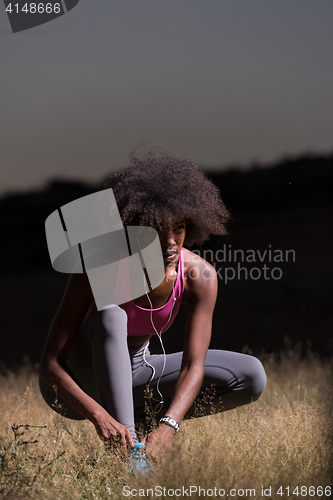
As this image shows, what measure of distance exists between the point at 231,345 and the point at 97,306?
2402mm

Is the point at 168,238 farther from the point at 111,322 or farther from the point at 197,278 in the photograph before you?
the point at 111,322

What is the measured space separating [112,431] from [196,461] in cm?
34

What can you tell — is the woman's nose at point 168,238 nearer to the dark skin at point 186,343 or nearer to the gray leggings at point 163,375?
the dark skin at point 186,343

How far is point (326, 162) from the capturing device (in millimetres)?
3254

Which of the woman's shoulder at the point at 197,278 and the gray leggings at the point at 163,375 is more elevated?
the woman's shoulder at the point at 197,278

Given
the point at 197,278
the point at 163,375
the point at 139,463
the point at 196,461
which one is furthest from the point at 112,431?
the point at 197,278

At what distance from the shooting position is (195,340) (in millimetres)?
2141

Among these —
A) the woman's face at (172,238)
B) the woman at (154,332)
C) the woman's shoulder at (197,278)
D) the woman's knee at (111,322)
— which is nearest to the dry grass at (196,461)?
the woman at (154,332)

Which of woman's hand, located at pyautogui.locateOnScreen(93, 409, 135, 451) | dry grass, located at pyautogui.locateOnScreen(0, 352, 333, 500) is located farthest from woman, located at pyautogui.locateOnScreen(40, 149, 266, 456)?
dry grass, located at pyautogui.locateOnScreen(0, 352, 333, 500)

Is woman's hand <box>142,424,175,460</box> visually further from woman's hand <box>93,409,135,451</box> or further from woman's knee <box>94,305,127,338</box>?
woman's knee <box>94,305,127,338</box>

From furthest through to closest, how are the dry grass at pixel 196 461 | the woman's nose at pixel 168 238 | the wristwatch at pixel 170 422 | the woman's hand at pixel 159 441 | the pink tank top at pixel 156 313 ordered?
the pink tank top at pixel 156 313 < the woman's nose at pixel 168 238 < the wristwatch at pixel 170 422 < the woman's hand at pixel 159 441 < the dry grass at pixel 196 461

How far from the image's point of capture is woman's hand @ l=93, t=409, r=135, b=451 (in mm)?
1894

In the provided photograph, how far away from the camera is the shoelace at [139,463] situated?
177cm

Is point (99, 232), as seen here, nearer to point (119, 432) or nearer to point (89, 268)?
point (89, 268)
